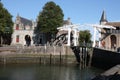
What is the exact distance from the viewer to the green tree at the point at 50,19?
2421 inches

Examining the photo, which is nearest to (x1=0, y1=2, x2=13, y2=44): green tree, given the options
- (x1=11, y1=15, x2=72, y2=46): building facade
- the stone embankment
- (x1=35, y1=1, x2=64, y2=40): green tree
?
(x1=11, y1=15, x2=72, y2=46): building facade

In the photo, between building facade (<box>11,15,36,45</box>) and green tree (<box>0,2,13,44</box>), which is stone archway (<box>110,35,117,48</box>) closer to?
building facade (<box>11,15,36,45</box>)

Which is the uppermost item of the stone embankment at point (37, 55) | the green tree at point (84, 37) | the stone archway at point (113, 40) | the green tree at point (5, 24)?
the green tree at point (5, 24)

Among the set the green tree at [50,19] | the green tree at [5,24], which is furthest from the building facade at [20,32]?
the green tree at [50,19]

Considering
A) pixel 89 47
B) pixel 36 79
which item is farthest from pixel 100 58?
pixel 36 79

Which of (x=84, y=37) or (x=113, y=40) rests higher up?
(x=84, y=37)

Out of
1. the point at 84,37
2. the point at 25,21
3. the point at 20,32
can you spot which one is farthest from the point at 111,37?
the point at 25,21

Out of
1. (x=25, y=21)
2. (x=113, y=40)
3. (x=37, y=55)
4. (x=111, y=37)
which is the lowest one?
(x=37, y=55)

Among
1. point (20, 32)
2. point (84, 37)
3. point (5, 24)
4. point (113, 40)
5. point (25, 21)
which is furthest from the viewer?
point (84, 37)

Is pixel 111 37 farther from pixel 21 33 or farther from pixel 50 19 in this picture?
pixel 21 33

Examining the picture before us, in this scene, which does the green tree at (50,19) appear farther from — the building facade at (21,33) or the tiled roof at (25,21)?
the tiled roof at (25,21)

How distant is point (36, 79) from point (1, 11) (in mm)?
26741

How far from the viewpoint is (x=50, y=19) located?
204 feet

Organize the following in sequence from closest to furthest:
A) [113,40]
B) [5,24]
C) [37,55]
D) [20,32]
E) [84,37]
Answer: [37,55] → [113,40] → [5,24] → [20,32] → [84,37]
